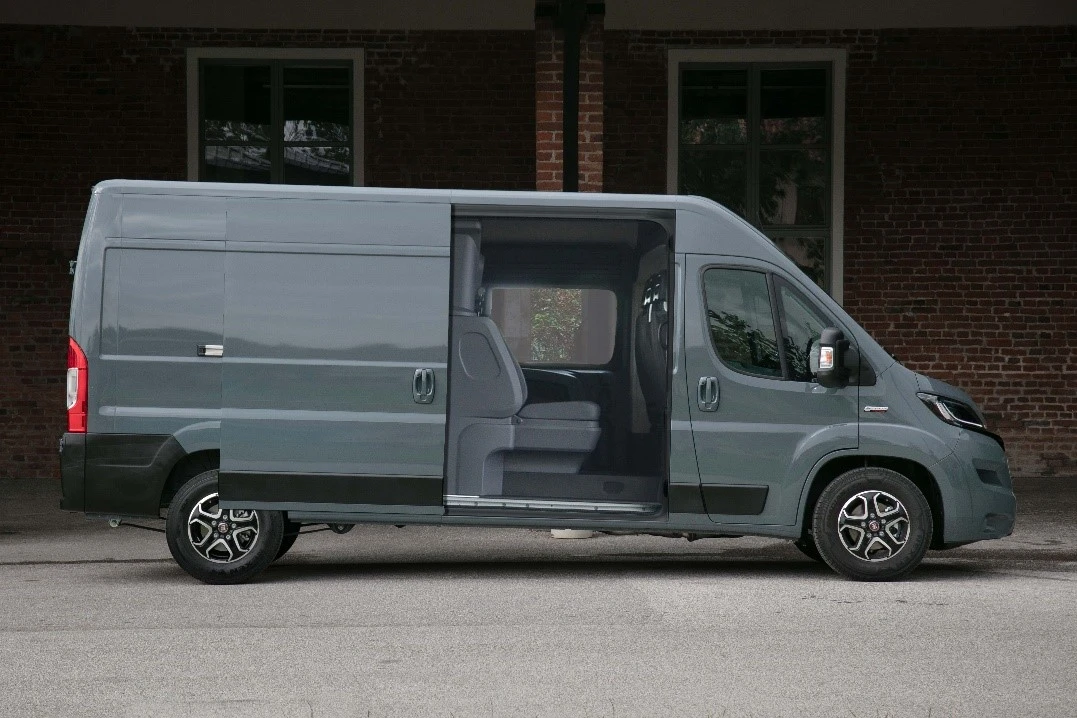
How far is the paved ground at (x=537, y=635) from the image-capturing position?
547 centimetres

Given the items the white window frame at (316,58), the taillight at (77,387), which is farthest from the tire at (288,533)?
the white window frame at (316,58)

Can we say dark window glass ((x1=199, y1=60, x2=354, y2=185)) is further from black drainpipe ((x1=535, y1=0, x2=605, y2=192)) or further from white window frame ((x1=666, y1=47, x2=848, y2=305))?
black drainpipe ((x1=535, y1=0, x2=605, y2=192))

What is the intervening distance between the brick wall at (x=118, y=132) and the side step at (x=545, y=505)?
699 centimetres

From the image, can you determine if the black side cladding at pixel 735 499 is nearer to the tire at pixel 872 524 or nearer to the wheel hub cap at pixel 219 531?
the tire at pixel 872 524

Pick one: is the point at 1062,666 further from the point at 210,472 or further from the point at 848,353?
the point at 210,472

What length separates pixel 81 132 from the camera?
592 inches

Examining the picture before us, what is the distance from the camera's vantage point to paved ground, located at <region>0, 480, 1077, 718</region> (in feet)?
17.9

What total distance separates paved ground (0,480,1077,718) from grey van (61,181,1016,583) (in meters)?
0.39

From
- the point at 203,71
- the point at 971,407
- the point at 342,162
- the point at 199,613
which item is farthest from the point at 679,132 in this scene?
the point at 199,613

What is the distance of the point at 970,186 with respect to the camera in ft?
49.2

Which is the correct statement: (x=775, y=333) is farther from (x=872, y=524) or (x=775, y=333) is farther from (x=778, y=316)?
(x=872, y=524)

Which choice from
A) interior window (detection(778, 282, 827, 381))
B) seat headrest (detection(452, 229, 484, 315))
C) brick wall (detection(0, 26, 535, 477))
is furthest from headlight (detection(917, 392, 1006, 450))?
brick wall (detection(0, 26, 535, 477))

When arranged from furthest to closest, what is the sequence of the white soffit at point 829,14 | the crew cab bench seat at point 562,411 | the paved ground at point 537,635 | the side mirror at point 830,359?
the white soffit at point 829,14, the crew cab bench seat at point 562,411, the side mirror at point 830,359, the paved ground at point 537,635

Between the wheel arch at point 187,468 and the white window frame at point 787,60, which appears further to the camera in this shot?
the white window frame at point 787,60
